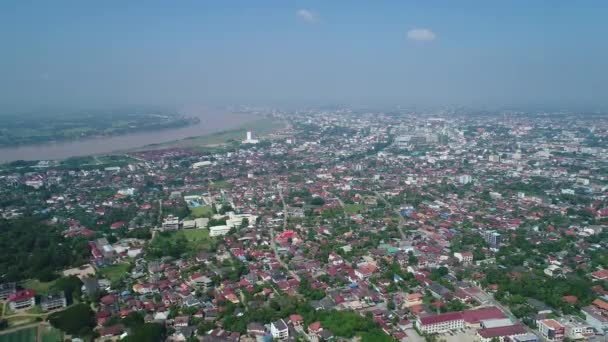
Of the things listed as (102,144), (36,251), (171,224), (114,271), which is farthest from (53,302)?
(102,144)

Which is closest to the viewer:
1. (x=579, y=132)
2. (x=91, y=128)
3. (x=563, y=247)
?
(x=563, y=247)

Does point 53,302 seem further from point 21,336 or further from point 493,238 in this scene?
point 493,238

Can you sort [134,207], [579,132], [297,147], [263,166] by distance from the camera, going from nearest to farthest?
[134,207], [263,166], [297,147], [579,132]

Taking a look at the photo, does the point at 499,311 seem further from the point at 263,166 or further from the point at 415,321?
the point at 263,166

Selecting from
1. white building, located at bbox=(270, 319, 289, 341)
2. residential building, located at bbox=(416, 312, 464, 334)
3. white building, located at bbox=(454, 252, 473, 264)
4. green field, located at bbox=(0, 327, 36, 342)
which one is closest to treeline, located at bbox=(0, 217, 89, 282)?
green field, located at bbox=(0, 327, 36, 342)

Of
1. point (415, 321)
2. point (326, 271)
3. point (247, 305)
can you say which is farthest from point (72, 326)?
point (415, 321)

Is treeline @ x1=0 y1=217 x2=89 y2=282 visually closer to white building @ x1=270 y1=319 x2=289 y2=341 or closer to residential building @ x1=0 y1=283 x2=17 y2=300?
residential building @ x1=0 y1=283 x2=17 y2=300

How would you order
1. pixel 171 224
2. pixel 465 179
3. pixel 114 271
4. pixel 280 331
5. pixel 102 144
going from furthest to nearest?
pixel 102 144 → pixel 465 179 → pixel 171 224 → pixel 114 271 → pixel 280 331
